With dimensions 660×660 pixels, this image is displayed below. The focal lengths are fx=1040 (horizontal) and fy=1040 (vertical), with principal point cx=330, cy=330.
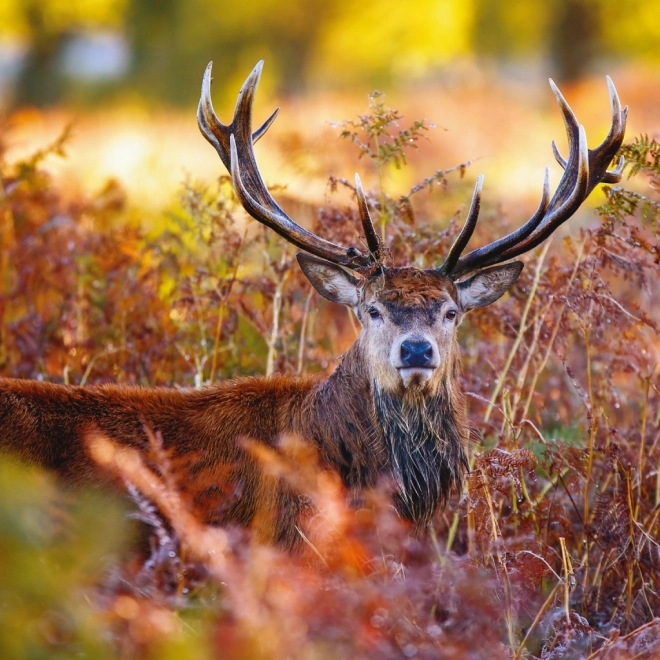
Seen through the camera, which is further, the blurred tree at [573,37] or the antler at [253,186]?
the blurred tree at [573,37]

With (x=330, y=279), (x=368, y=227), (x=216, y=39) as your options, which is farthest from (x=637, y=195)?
(x=216, y=39)

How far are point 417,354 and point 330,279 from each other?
3.04 feet

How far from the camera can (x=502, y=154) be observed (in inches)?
733

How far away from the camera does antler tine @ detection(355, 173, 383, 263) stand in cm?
491

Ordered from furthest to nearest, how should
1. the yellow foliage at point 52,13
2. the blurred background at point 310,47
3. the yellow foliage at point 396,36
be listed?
the yellow foliage at point 396,36
the blurred background at point 310,47
the yellow foliage at point 52,13

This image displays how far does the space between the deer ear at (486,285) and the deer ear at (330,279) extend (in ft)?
1.79

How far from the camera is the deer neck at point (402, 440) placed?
15.7ft

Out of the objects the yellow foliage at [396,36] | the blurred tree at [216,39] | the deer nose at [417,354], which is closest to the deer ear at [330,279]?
the deer nose at [417,354]

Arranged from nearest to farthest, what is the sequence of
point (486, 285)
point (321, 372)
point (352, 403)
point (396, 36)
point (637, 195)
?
point (352, 403) < point (637, 195) < point (486, 285) < point (321, 372) < point (396, 36)

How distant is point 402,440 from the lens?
481 centimetres

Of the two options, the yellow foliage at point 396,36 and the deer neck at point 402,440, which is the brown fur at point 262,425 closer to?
the deer neck at point 402,440

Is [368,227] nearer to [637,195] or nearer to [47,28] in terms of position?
[637,195]

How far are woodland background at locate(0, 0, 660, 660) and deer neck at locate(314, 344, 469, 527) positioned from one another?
7.0 inches

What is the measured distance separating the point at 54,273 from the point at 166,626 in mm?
5334
